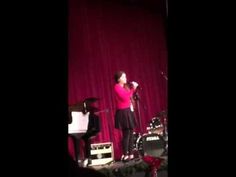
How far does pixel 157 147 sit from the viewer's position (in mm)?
4238

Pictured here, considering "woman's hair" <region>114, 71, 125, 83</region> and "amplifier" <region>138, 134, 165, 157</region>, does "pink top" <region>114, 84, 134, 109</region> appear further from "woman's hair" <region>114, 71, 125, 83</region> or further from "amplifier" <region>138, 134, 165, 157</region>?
"amplifier" <region>138, 134, 165, 157</region>

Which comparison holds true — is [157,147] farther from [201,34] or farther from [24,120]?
[24,120]

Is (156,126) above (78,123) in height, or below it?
below

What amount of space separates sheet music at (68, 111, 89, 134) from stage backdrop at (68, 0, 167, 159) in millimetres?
991

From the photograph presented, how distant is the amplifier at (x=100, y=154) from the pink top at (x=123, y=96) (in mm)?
593

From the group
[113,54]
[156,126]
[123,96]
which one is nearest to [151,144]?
[156,126]

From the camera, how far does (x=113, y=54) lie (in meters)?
4.88

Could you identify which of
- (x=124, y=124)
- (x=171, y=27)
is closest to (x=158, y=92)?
(x=124, y=124)

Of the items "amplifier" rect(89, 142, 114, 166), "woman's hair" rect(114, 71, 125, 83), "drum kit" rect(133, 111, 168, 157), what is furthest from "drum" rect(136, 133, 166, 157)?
"woman's hair" rect(114, 71, 125, 83)

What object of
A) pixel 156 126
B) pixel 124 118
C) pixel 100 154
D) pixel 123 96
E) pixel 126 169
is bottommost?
pixel 126 169

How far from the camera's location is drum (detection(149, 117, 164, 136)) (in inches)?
177

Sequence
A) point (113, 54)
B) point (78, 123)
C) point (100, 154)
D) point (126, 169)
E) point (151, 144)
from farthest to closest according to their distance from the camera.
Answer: point (113, 54) → point (151, 144) → point (100, 154) → point (126, 169) → point (78, 123)

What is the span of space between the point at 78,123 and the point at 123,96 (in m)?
1.09

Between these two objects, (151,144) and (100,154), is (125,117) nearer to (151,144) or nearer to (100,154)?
(151,144)
